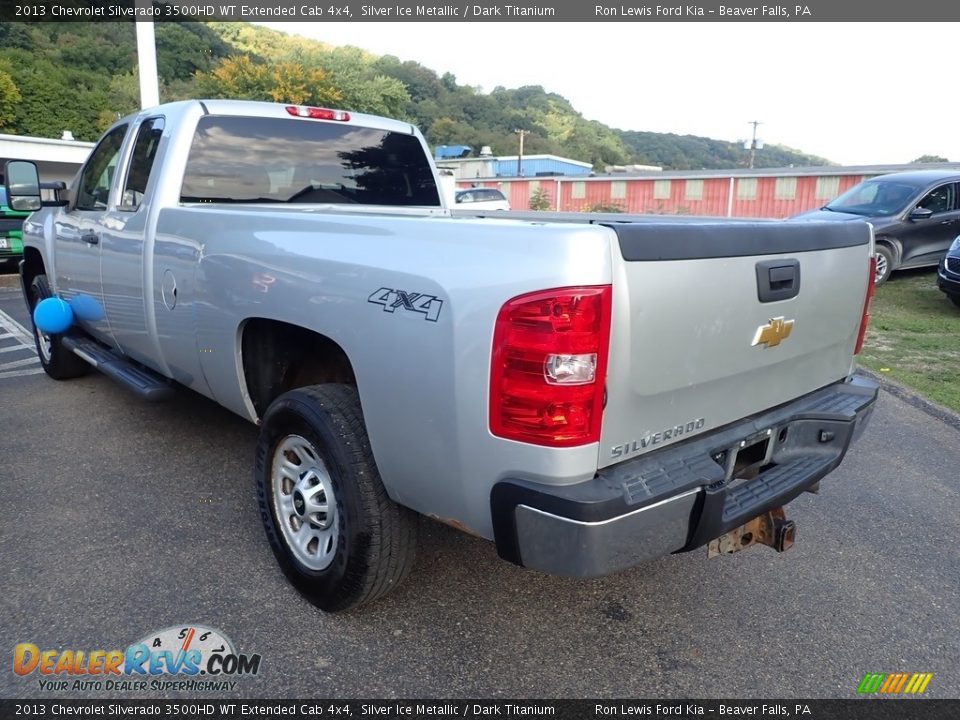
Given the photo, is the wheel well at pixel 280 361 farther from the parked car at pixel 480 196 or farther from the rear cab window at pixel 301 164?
the parked car at pixel 480 196

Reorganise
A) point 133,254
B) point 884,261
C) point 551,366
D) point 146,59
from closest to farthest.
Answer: point 551,366 < point 133,254 < point 884,261 < point 146,59

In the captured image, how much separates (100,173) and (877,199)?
10.8 metres

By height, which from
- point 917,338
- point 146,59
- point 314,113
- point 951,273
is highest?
point 146,59

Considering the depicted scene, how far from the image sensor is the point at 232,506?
12.2ft

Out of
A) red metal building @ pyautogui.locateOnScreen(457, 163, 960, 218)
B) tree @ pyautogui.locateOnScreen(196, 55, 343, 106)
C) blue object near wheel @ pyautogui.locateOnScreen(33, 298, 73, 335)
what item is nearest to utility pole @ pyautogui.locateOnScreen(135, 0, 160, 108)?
blue object near wheel @ pyautogui.locateOnScreen(33, 298, 73, 335)

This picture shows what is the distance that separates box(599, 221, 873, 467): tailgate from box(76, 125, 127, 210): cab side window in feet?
12.1

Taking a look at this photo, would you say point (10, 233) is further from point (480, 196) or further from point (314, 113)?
point (480, 196)

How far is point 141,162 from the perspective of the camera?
4.10m

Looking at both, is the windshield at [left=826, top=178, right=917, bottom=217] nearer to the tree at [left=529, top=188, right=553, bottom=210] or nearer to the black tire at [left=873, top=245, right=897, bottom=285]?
the black tire at [left=873, top=245, right=897, bottom=285]

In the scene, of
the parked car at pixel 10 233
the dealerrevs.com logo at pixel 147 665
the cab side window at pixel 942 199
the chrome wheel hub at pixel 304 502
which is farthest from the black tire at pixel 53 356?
the cab side window at pixel 942 199

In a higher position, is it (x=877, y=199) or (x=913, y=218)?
(x=877, y=199)

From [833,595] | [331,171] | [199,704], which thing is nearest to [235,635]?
[199,704]

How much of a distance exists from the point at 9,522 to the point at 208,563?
1.15m

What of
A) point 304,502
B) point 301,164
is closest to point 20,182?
point 301,164
